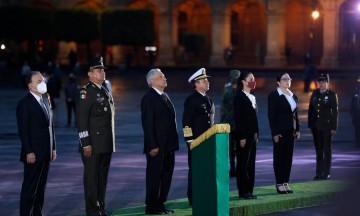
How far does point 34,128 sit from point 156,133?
66.7 inches

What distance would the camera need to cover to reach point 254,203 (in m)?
14.3

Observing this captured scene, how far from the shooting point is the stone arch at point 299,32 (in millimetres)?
73062

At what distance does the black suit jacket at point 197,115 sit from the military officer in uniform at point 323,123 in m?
3.74

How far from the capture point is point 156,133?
13758 millimetres

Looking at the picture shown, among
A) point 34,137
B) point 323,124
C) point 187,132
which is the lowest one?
point 323,124

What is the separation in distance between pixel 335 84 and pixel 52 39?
29168mm

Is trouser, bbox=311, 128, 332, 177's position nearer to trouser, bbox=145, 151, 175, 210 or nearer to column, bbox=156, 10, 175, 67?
trouser, bbox=145, 151, 175, 210

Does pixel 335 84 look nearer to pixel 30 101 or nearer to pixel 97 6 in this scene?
pixel 97 6

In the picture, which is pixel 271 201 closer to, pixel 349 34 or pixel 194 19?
pixel 349 34

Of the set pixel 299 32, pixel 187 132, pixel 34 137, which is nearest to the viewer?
pixel 34 137

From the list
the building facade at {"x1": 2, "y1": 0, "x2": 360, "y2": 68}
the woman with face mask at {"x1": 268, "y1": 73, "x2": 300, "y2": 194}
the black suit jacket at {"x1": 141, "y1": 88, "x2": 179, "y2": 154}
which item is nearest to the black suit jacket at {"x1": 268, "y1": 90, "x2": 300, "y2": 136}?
the woman with face mask at {"x1": 268, "y1": 73, "x2": 300, "y2": 194}

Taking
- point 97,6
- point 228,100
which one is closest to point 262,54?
point 97,6

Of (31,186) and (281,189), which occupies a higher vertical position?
(31,186)

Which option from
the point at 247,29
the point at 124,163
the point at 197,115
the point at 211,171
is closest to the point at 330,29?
the point at 247,29
